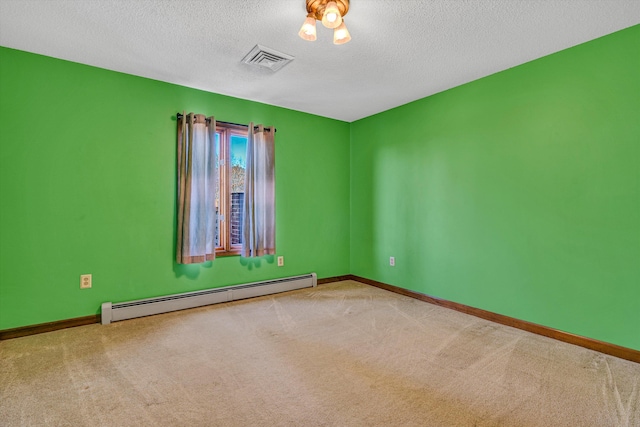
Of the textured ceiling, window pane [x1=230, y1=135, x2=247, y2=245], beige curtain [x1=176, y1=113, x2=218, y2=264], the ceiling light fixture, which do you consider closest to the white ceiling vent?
the textured ceiling

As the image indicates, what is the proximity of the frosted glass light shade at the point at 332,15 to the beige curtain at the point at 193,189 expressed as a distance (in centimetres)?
192

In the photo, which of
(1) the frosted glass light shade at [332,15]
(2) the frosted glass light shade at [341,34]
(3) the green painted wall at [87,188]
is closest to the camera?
(1) the frosted glass light shade at [332,15]

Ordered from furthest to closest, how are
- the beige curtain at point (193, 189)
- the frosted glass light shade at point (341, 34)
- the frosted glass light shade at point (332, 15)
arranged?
the beige curtain at point (193, 189) < the frosted glass light shade at point (341, 34) < the frosted glass light shade at point (332, 15)

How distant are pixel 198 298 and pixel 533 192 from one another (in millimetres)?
3377

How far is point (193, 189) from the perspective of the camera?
3207 millimetres

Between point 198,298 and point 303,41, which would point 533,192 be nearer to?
point 303,41

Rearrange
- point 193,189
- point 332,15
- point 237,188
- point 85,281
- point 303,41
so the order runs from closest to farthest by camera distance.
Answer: point 332,15
point 303,41
point 85,281
point 193,189
point 237,188

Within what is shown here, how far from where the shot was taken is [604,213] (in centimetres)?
231

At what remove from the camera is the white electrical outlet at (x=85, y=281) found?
276cm

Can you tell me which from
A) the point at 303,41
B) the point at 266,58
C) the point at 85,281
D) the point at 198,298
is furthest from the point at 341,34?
the point at 85,281

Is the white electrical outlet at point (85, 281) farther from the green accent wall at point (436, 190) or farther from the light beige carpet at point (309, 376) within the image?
the light beige carpet at point (309, 376)

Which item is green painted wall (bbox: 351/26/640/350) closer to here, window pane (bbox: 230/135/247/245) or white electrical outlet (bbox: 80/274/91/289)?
window pane (bbox: 230/135/247/245)

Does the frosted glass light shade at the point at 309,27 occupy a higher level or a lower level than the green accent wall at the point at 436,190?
higher

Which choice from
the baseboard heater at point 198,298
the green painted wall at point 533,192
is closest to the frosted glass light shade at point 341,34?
the green painted wall at point 533,192
